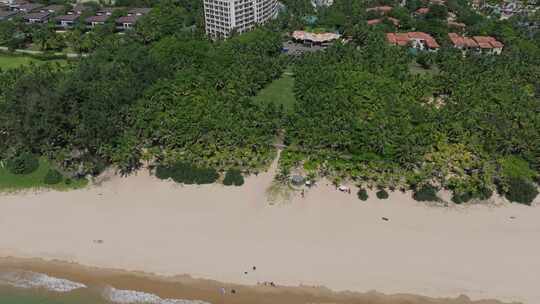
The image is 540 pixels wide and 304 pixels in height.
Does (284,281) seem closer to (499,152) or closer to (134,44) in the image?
(499,152)

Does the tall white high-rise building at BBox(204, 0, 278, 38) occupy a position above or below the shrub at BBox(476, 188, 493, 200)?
above

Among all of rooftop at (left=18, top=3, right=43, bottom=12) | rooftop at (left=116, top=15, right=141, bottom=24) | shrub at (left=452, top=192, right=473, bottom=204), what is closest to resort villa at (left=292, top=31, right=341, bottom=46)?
rooftop at (left=116, top=15, right=141, bottom=24)

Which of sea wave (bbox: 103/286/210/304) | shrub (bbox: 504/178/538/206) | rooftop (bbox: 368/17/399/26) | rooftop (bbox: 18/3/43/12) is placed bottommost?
sea wave (bbox: 103/286/210/304)

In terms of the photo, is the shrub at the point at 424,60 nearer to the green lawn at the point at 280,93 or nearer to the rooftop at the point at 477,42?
the rooftop at the point at 477,42

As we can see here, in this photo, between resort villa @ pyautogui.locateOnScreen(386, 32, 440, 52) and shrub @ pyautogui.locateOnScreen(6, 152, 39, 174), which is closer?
shrub @ pyautogui.locateOnScreen(6, 152, 39, 174)

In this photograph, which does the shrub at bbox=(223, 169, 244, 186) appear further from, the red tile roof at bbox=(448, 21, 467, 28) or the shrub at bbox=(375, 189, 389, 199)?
the red tile roof at bbox=(448, 21, 467, 28)

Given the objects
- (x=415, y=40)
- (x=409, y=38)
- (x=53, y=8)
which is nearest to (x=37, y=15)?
(x=53, y=8)

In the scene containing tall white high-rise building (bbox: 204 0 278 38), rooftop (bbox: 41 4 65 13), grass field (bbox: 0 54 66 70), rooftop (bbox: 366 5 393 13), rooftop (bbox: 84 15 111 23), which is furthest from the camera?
rooftop (bbox: 41 4 65 13)

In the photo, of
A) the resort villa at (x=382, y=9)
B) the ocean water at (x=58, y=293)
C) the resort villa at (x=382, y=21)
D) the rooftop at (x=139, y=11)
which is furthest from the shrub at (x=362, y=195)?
the rooftop at (x=139, y=11)

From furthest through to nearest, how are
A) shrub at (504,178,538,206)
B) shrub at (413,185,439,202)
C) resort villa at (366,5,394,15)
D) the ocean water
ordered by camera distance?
resort villa at (366,5,394,15) < shrub at (413,185,439,202) < shrub at (504,178,538,206) < the ocean water
